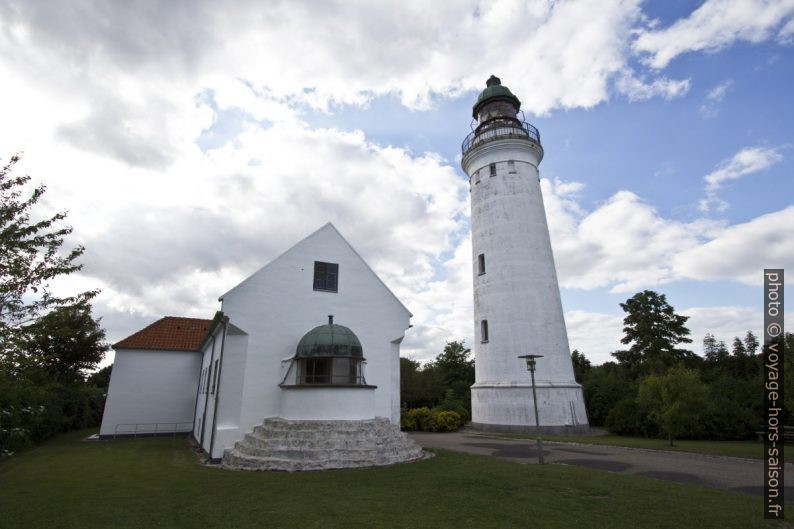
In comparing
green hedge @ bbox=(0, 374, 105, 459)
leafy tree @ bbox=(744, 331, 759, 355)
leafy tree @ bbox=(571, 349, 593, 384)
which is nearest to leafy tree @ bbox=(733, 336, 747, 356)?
leafy tree @ bbox=(744, 331, 759, 355)

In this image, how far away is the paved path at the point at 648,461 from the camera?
10.0 metres

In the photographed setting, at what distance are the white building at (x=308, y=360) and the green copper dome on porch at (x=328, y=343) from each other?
34 mm

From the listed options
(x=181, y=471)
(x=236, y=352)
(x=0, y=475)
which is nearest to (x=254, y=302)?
(x=236, y=352)

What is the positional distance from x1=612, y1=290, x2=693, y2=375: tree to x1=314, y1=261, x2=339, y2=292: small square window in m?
27.5

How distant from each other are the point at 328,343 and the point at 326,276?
121 inches

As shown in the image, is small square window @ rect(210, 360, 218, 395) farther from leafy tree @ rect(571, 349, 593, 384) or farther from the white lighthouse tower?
leafy tree @ rect(571, 349, 593, 384)

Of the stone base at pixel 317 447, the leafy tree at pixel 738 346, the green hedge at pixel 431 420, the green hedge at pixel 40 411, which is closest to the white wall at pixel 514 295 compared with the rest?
the green hedge at pixel 431 420

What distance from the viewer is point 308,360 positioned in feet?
46.3

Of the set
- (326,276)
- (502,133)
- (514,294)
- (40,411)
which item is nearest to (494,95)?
(502,133)

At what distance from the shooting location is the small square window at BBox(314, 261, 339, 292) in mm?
15812

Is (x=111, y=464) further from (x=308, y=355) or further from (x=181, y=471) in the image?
(x=308, y=355)

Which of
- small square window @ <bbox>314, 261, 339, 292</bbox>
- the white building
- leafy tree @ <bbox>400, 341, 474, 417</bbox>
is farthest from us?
leafy tree @ <bbox>400, 341, 474, 417</bbox>

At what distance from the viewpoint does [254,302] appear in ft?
47.3

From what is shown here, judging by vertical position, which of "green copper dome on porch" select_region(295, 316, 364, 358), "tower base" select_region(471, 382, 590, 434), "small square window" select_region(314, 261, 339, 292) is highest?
"small square window" select_region(314, 261, 339, 292)
